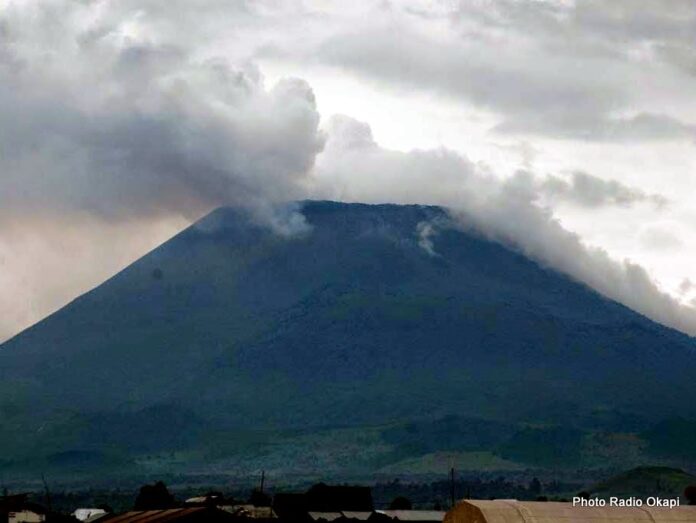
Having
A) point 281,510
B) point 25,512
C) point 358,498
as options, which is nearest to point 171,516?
point 281,510

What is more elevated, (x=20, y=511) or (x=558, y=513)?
(x=20, y=511)

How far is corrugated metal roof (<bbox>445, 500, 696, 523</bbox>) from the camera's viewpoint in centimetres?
6056

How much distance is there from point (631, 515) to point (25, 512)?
317 ft

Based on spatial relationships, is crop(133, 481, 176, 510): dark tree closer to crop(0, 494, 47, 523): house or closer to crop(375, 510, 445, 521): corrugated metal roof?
crop(0, 494, 47, 523): house

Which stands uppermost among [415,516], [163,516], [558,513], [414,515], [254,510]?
[254,510]

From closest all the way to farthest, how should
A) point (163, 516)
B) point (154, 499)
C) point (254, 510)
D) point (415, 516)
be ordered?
point (163, 516)
point (254, 510)
point (154, 499)
point (415, 516)

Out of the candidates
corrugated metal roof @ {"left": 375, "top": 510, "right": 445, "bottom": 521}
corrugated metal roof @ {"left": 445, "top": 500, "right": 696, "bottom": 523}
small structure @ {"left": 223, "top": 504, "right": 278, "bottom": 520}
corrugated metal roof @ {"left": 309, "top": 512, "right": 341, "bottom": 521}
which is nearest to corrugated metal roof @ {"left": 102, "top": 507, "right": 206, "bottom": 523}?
small structure @ {"left": 223, "top": 504, "right": 278, "bottom": 520}

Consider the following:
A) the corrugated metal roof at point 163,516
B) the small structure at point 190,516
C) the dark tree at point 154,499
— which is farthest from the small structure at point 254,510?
the small structure at point 190,516

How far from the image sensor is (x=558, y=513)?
6100cm

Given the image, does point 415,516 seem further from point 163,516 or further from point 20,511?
point 163,516

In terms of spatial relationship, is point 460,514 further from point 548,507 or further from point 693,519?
point 693,519

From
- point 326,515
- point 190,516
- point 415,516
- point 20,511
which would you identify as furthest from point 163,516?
point 415,516

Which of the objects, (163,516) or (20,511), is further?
(20,511)

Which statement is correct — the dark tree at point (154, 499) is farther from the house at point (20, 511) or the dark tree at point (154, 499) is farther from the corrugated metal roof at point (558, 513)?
the corrugated metal roof at point (558, 513)
